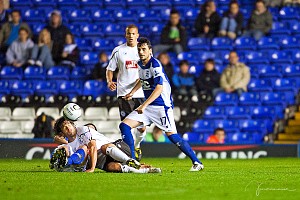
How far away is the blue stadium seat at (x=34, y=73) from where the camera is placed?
2045 centimetres

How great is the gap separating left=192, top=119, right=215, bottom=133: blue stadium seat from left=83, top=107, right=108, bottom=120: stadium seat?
2012 millimetres

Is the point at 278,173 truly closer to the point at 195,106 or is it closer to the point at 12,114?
the point at 195,106

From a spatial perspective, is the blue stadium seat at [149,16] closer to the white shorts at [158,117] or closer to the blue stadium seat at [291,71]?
the blue stadium seat at [291,71]

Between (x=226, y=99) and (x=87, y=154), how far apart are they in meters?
8.70

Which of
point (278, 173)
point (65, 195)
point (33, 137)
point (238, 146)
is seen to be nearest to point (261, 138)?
point (238, 146)

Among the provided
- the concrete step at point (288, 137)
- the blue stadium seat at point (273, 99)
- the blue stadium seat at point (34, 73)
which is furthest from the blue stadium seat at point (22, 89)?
the concrete step at point (288, 137)

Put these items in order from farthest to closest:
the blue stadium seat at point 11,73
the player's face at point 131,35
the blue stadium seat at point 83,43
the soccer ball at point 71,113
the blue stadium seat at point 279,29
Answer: the blue stadium seat at point 83,43, the blue stadium seat at point 279,29, the blue stadium seat at point 11,73, the player's face at point 131,35, the soccer ball at point 71,113

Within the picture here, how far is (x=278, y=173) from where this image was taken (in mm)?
11742

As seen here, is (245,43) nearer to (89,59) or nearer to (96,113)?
(89,59)

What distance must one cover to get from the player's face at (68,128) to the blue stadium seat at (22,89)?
28.8ft

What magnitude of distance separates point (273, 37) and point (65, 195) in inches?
534

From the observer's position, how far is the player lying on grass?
10945mm

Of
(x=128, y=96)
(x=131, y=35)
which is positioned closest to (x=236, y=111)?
(x=128, y=96)

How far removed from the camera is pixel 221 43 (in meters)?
20.7
